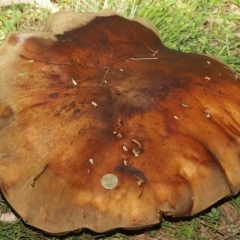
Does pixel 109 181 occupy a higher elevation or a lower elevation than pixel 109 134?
lower

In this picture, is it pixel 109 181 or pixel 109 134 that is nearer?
pixel 109 181

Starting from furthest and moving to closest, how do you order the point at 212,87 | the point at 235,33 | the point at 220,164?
the point at 235,33 < the point at 212,87 < the point at 220,164

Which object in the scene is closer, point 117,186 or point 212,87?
point 117,186

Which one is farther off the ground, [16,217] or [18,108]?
[18,108]

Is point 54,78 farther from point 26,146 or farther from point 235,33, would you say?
point 235,33

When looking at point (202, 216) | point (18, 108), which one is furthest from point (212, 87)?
point (18, 108)

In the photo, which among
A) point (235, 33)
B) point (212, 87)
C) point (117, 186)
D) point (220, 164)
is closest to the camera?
point (117, 186)

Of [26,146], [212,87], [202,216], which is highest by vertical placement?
[212,87]
